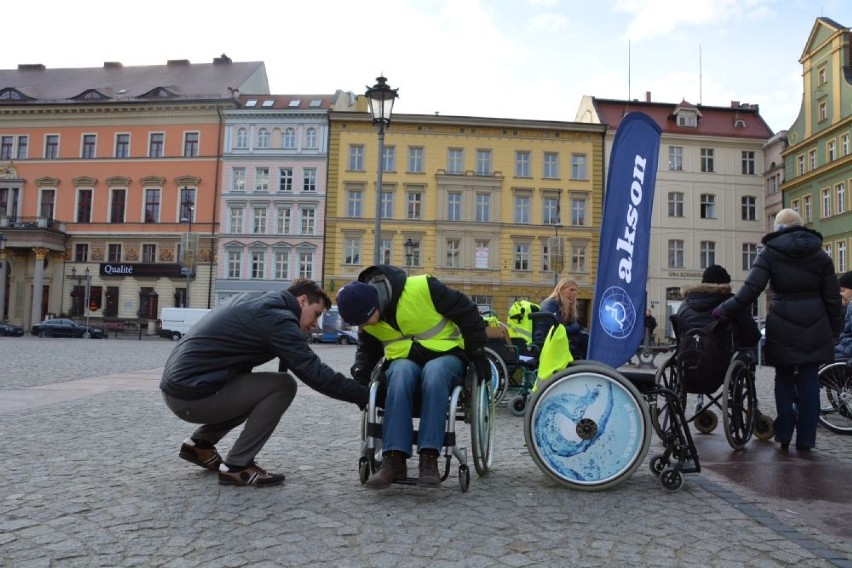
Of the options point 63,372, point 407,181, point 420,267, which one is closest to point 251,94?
point 407,181

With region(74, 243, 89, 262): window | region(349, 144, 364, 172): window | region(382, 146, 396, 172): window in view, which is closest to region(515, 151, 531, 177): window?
region(382, 146, 396, 172): window

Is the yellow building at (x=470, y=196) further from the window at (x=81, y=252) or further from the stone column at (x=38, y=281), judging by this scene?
the stone column at (x=38, y=281)

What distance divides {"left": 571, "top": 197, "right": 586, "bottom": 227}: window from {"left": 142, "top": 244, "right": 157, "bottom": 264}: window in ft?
90.0

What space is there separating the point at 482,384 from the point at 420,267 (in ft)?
125

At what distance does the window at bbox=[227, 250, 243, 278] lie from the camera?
4384 cm

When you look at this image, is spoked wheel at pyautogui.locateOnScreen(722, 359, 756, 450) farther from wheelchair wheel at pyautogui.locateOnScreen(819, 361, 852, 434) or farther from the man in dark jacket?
the man in dark jacket

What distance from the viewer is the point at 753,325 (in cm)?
550

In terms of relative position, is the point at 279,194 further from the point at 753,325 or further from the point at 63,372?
the point at 753,325

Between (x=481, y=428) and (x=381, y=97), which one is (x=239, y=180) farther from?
(x=481, y=428)

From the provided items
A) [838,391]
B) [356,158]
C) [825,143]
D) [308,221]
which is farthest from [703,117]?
[838,391]

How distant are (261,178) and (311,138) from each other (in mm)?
4185

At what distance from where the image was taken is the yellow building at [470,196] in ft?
141

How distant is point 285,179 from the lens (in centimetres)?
4428

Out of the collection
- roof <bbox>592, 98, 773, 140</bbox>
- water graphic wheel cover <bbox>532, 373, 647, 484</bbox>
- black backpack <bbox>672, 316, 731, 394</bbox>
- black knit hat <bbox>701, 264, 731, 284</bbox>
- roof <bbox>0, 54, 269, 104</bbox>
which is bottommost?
water graphic wheel cover <bbox>532, 373, 647, 484</bbox>
